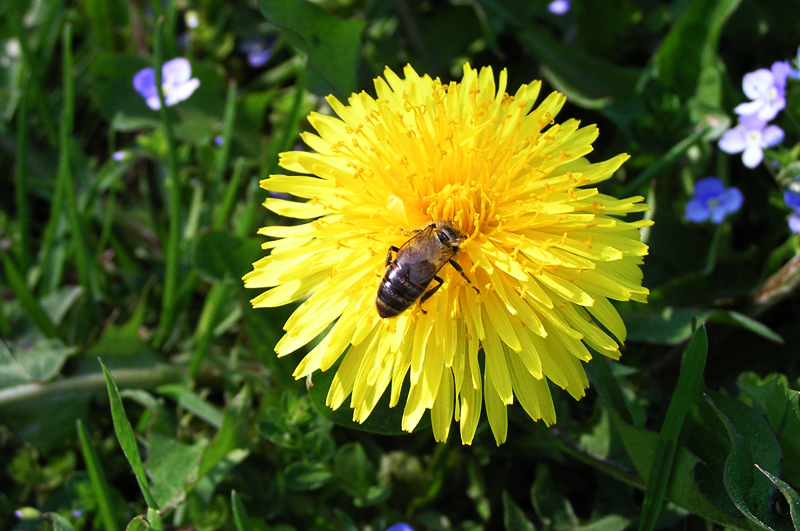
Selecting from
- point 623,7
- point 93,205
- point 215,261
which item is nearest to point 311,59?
point 215,261

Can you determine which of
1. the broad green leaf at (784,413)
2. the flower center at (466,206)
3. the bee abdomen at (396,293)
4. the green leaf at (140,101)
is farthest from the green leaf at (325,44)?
the broad green leaf at (784,413)

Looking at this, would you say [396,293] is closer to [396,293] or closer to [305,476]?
[396,293]

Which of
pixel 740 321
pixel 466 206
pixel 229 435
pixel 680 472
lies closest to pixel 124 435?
pixel 229 435

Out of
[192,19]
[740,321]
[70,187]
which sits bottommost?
[740,321]

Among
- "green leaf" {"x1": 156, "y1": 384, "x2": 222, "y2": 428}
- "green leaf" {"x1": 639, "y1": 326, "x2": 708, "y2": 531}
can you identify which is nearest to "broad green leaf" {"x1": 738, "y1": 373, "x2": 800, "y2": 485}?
"green leaf" {"x1": 639, "y1": 326, "x2": 708, "y2": 531}

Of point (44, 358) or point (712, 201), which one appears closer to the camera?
point (44, 358)

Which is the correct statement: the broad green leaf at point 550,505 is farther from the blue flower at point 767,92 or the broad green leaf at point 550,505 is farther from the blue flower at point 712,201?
the blue flower at point 767,92

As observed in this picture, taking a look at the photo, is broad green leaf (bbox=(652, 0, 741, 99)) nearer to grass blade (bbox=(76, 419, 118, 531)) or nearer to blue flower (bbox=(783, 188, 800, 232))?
blue flower (bbox=(783, 188, 800, 232))
